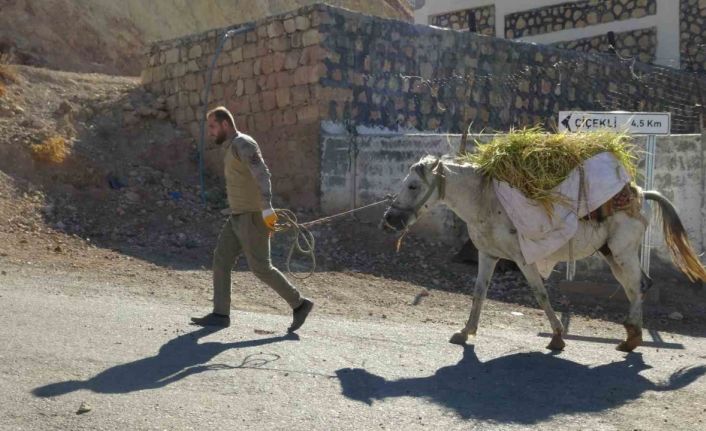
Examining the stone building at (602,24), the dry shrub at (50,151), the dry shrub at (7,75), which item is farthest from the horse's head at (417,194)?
the stone building at (602,24)

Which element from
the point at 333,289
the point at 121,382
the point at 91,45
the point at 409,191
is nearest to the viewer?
the point at 121,382

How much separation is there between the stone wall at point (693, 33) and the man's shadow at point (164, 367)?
56.8ft

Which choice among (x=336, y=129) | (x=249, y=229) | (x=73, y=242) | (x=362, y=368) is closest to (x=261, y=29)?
(x=336, y=129)

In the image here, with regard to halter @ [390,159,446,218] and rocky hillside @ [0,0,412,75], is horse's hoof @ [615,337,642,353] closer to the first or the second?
halter @ [390,159,446,218]

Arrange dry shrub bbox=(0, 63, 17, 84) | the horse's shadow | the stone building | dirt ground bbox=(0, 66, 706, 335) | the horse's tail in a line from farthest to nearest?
the stone building
dry shrub bbox=(0, 63, 17, 84)
dirt ground bbox=(0, 66, 706, 335)
the horse's tail
the horse's shadow

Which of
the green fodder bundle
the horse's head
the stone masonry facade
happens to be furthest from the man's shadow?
the stone masonry facade

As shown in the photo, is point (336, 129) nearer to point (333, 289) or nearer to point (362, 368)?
point (333, 289)

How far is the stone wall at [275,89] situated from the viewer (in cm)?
1436

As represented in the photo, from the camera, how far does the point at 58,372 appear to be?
623 centimetres

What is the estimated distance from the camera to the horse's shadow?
615 cm

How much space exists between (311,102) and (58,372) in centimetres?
866

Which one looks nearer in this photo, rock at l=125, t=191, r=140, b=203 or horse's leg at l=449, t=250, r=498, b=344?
horse's leg at l=449, t=250, r=498, b=344

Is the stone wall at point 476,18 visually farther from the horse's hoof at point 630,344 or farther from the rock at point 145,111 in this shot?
the horse's hoof at point 630,344

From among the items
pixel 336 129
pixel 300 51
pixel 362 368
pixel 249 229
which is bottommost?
pixel 362 368
